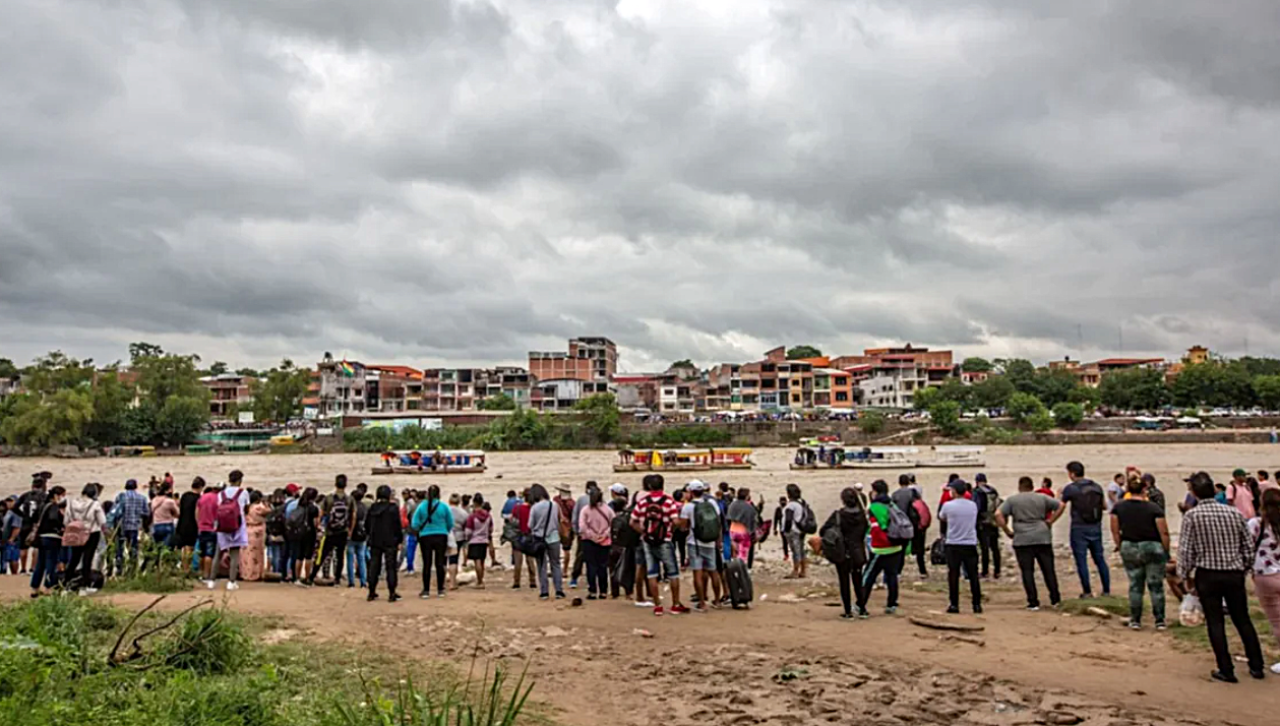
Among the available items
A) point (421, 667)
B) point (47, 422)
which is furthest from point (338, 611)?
point (47, 422)

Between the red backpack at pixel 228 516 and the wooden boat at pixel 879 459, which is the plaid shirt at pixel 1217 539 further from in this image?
the wooden boat at pixel 879 459

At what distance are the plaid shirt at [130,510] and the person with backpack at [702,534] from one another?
27.4ft

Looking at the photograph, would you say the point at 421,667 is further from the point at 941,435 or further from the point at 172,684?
the point at 941,435

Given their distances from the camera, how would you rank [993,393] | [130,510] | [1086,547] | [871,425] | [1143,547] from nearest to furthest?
[1143,547], [1086,547], [130,510], [871,425], [993,393]

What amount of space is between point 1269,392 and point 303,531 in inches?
3824

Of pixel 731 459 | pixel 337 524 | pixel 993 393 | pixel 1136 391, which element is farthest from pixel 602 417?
pixel 337 524

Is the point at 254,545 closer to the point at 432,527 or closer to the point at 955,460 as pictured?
the point at 432,527

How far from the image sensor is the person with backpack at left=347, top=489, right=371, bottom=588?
11727mm

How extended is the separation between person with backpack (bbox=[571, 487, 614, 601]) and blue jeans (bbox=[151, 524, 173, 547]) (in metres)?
6.14

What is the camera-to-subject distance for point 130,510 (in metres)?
12.5

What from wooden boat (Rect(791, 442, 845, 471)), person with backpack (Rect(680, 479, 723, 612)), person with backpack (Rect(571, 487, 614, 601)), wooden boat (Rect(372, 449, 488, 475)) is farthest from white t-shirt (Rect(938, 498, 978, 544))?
wooden boat (Rect(372, 449, 488, 475))

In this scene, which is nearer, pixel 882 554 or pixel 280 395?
pixel 882 554

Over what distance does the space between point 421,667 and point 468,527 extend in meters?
5.03

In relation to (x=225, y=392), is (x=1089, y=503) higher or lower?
lower
